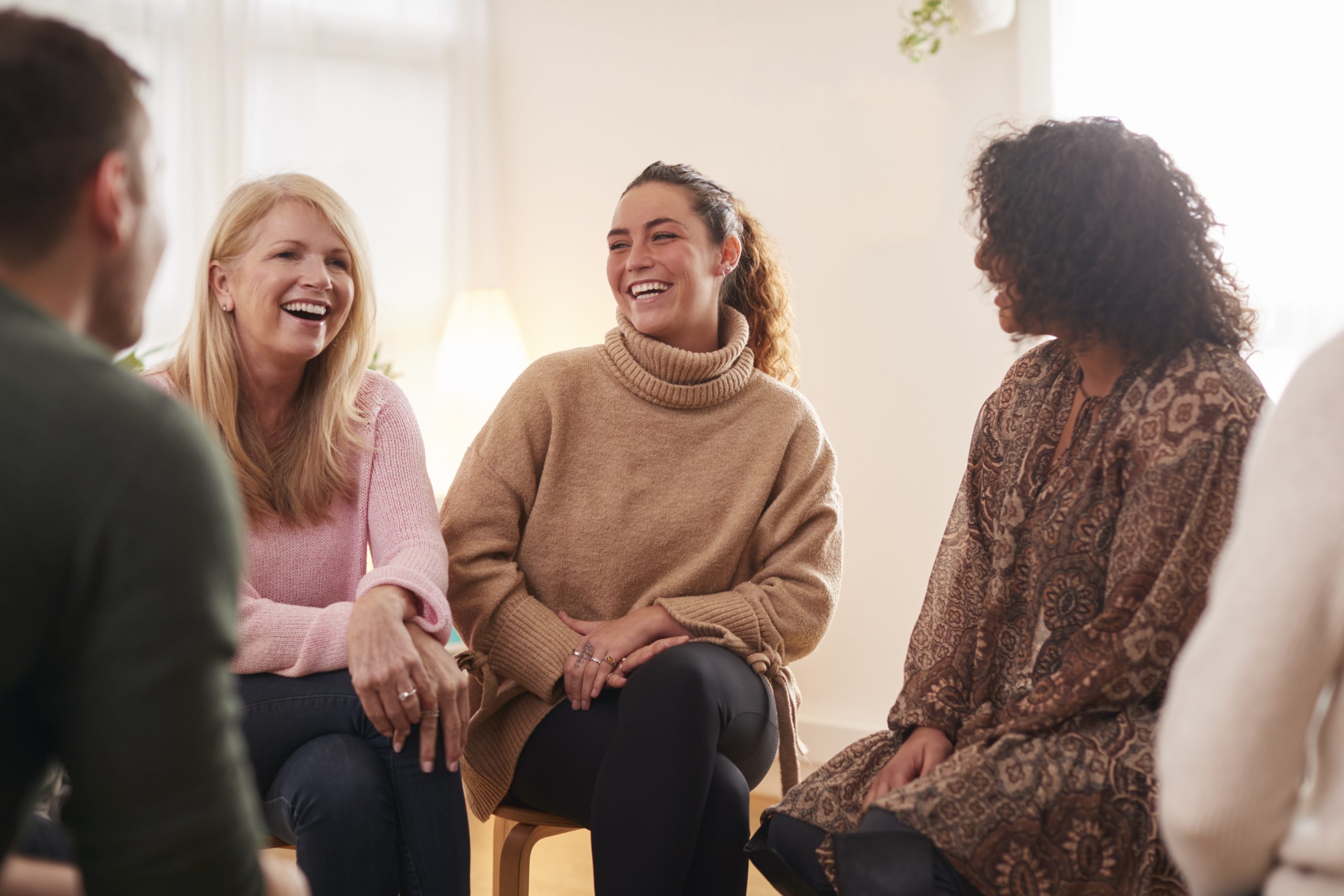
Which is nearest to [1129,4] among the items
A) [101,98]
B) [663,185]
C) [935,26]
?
[935,26]

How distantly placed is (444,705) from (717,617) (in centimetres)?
46

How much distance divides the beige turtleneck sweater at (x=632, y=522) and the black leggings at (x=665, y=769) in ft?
0.22

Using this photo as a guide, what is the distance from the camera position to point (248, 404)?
1725 millimetres

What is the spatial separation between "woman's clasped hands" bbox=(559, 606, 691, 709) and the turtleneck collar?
381 mm

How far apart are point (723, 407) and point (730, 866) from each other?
0.76 meters

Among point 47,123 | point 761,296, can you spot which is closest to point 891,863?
point 47,123

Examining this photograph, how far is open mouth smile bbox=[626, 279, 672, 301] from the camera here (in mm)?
1958

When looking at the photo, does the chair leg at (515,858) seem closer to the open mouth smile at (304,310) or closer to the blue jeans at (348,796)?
the blue jeans at (348,796)

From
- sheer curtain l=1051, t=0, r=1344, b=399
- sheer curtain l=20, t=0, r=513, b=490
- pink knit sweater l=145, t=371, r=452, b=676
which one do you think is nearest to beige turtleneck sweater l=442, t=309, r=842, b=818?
pink knit sweater l=145, t=371, r=452, b=676

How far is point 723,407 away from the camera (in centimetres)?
194

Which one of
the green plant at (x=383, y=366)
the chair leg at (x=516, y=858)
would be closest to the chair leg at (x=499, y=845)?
the chair leg at (x=516, y=858)

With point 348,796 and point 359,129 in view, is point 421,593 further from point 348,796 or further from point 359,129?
point 359,129

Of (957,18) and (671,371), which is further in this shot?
(957,18)

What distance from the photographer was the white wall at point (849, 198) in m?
2.75
